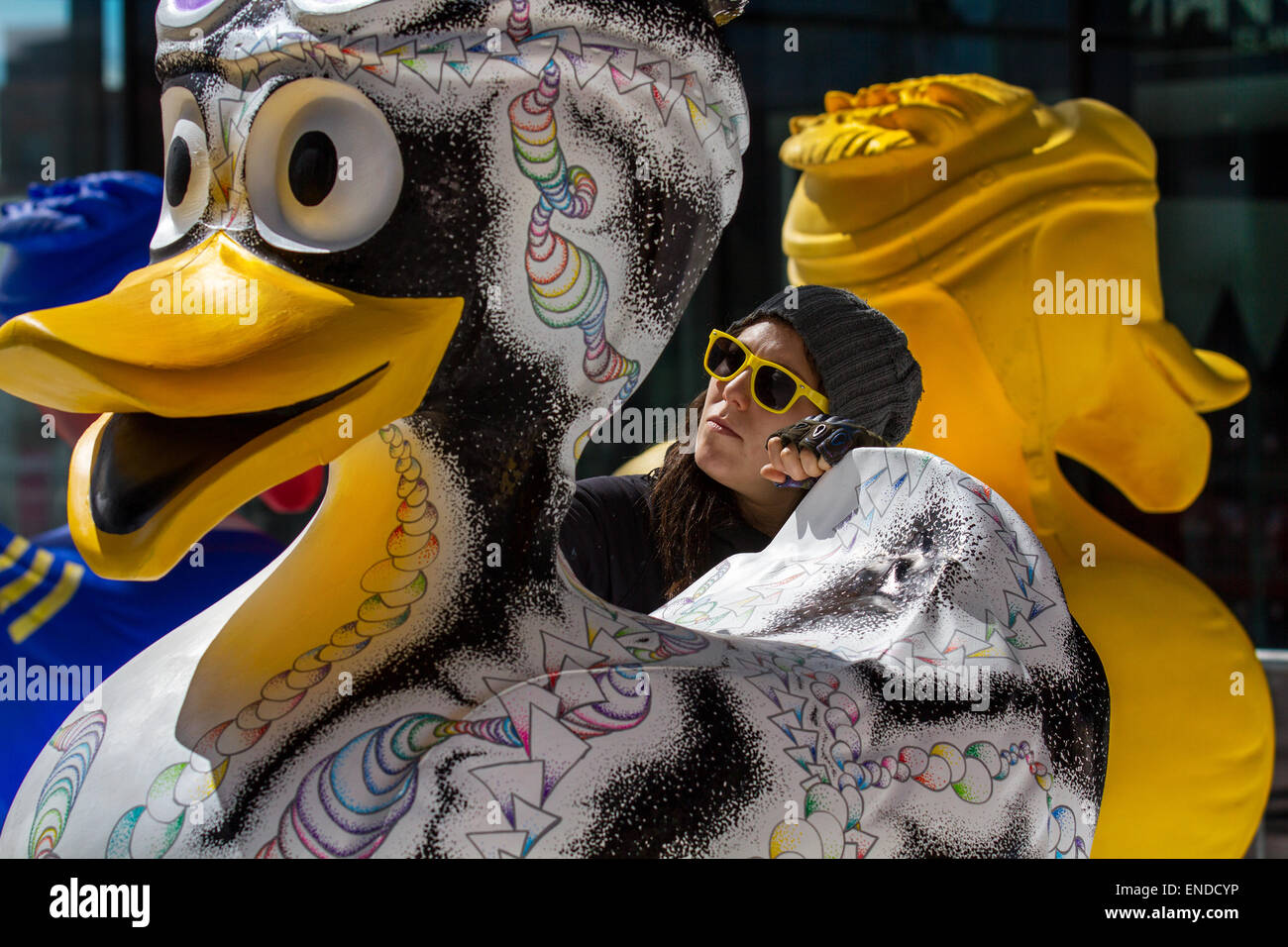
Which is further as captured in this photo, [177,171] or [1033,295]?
[1033,295]

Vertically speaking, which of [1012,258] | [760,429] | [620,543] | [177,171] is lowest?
[620,543]

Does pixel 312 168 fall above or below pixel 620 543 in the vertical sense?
above

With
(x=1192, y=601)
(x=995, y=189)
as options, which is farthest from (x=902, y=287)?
(x=1192, y=601)

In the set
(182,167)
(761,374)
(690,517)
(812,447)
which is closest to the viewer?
(182,167)

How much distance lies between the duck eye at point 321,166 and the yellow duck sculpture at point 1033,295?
1.45 metres

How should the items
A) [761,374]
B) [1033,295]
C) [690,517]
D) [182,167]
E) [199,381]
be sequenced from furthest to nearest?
[1033,295]
[690,517]
[761,374]
[182,167]
[199,381]

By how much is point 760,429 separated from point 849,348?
13 centimetres

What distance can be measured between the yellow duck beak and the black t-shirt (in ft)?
2.96

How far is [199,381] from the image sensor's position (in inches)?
30.9

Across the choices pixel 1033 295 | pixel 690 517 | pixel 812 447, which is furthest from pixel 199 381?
pixel 1033 295

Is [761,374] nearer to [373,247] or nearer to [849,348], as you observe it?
[849,348]

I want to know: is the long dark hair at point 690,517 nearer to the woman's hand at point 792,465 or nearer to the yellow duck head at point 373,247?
the woman's hand at point 792,465

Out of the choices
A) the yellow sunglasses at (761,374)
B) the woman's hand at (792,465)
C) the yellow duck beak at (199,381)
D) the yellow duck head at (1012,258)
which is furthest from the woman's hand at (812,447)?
the yellow duck head at (1012,258)

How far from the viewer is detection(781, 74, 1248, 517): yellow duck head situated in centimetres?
216
